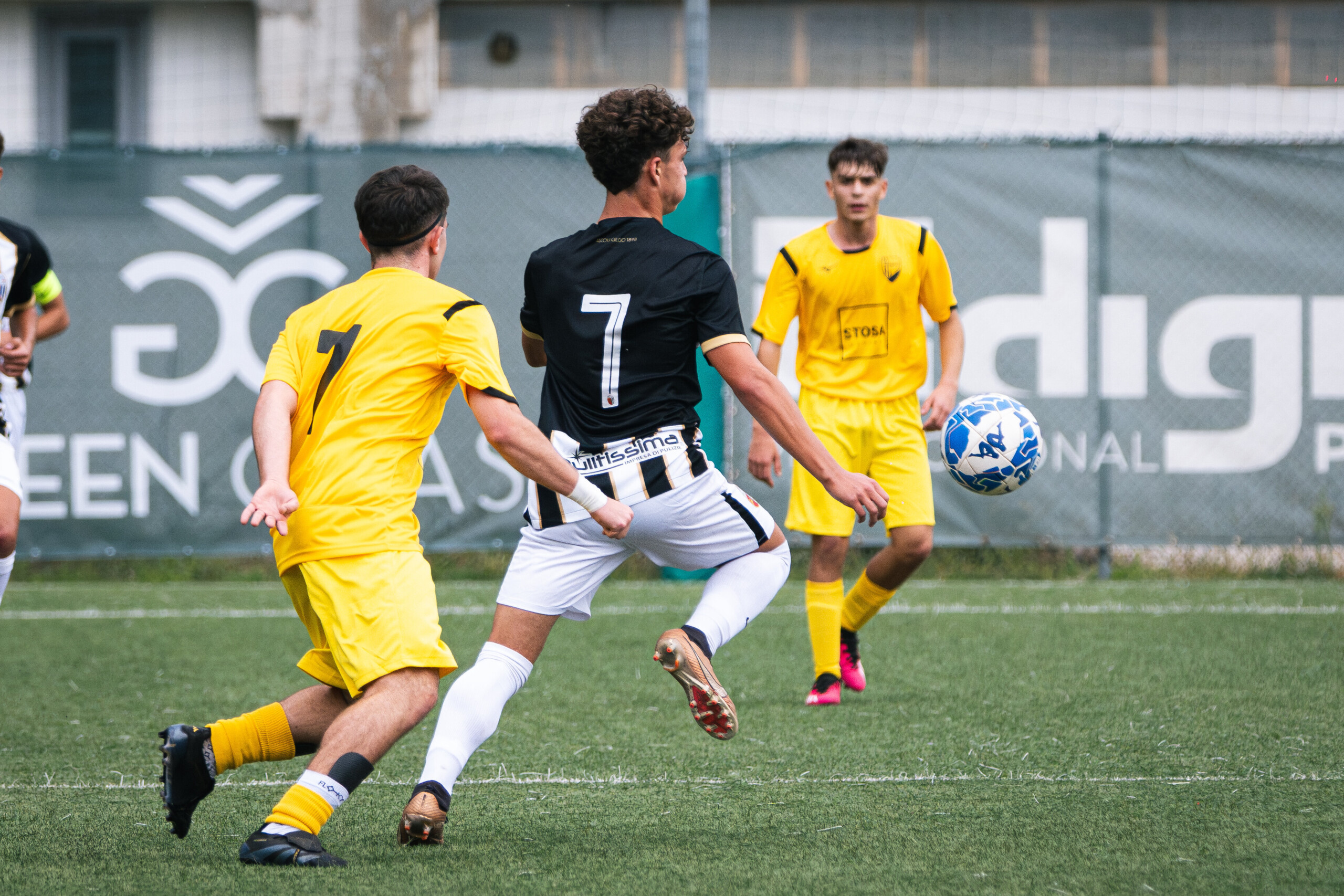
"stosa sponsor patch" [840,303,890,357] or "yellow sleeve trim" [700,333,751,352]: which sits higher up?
"stosa sponsor patch" [840,303,890,357]

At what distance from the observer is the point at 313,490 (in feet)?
10.3

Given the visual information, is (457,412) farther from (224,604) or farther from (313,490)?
(313,490)

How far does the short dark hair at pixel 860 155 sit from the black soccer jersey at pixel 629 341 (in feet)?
6.84

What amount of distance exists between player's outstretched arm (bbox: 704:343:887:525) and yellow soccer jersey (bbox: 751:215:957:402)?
7.04 ft

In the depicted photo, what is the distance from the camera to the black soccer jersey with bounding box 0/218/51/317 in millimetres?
5047

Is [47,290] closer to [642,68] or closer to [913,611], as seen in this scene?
[913,611]

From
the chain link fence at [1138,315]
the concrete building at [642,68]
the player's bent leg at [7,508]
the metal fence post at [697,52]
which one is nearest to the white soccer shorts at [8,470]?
the player's bent leg at [7,508]

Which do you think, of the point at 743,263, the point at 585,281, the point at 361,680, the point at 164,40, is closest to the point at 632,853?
the point at 361,680

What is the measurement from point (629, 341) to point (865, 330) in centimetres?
235

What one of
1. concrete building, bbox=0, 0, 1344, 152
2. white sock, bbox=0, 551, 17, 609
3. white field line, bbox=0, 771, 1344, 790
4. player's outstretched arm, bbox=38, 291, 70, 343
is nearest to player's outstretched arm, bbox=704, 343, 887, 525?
white field line, bbox=0, 771, 1344, 790

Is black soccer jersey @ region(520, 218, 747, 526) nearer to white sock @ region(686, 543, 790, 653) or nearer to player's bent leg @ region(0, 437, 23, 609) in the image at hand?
white sock @ region(686, 543, 790, 653)

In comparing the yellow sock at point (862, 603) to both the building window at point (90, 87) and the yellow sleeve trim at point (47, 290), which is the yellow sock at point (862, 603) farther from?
the building window at point (90, 87)

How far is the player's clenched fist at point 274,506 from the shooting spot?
292 cm

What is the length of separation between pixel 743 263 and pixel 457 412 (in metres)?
2.03
